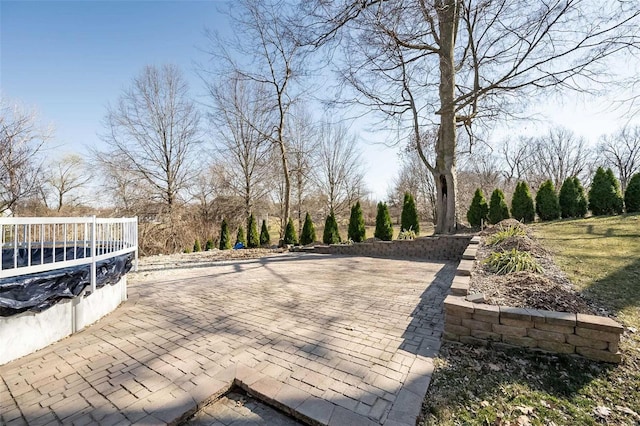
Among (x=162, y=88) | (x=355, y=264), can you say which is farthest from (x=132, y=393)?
(x=162, y=88)

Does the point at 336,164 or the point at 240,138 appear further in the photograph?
the point at 336,164

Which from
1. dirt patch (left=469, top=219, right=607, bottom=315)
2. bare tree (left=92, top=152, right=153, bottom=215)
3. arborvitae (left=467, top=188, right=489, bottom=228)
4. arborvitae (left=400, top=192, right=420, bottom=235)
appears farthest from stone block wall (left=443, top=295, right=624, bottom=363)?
bare tree (left=92, top=152, right=153, bottom=215)

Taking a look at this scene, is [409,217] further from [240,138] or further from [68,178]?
[68,178]

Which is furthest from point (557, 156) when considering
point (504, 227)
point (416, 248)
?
point (416, 248)

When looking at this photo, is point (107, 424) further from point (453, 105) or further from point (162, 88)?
point (162, 88)

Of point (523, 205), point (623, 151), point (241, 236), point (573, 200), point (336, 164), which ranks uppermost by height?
point (623, 151)

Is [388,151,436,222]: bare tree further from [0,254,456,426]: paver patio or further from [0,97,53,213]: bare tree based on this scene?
[0,97,53,213]: bare tree

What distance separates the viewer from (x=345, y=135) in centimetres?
1997

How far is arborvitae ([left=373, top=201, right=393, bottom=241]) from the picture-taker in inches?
448

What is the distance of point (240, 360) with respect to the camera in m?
2.38

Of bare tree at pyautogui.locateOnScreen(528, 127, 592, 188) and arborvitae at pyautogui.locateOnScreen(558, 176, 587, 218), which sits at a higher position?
bare tree at pyautogui.locateOnScreen(528, 127, 592, 188)

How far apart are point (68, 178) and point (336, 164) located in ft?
62.0

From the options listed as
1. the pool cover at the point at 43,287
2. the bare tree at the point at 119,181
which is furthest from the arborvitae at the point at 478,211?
the bare tree at the point at 119,181

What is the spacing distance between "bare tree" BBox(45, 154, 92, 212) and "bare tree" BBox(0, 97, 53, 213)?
27.3ft
